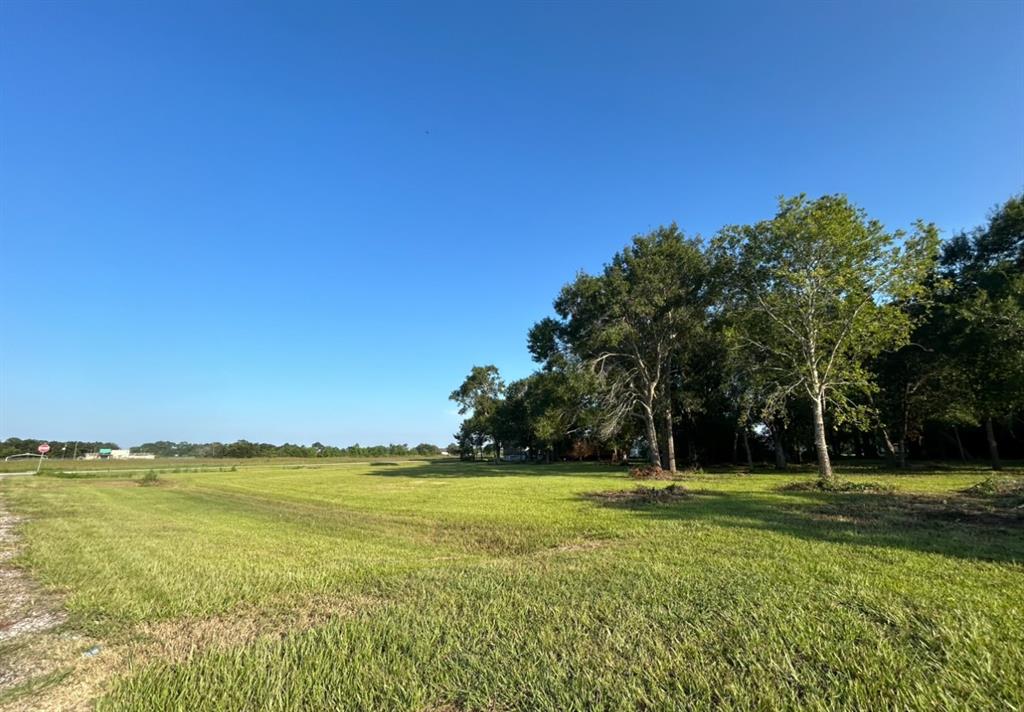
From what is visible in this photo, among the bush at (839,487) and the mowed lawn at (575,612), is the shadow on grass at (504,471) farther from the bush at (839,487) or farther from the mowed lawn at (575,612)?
the mowed lawn at (575,612)

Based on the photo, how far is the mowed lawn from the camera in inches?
110

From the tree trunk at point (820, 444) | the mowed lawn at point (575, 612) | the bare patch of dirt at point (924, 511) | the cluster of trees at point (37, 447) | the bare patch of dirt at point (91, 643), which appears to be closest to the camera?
the mowed lawn at point (575, 612)

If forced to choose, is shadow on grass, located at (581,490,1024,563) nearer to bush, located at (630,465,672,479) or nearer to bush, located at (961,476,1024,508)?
bush, located at (961,476,1024,508)

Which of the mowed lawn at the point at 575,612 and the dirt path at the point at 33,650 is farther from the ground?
the mowed lawn at the point at 575,612

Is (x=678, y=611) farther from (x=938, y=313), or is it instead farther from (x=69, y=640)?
(x=938, y=313)

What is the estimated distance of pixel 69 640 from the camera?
3.87 m

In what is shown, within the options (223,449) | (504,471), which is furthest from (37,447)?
(504,471)

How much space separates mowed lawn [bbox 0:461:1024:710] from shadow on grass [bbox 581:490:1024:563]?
0.29 feet

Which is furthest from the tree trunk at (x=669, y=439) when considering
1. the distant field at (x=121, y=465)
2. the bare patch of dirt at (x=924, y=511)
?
the distant field at (x=121, y=465)

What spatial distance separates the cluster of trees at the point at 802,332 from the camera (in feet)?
63.2

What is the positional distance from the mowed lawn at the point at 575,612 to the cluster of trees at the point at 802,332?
12571 mm

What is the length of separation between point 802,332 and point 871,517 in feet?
44.7

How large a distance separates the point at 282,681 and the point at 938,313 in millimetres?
30499

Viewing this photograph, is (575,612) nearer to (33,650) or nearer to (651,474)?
(33,650)
